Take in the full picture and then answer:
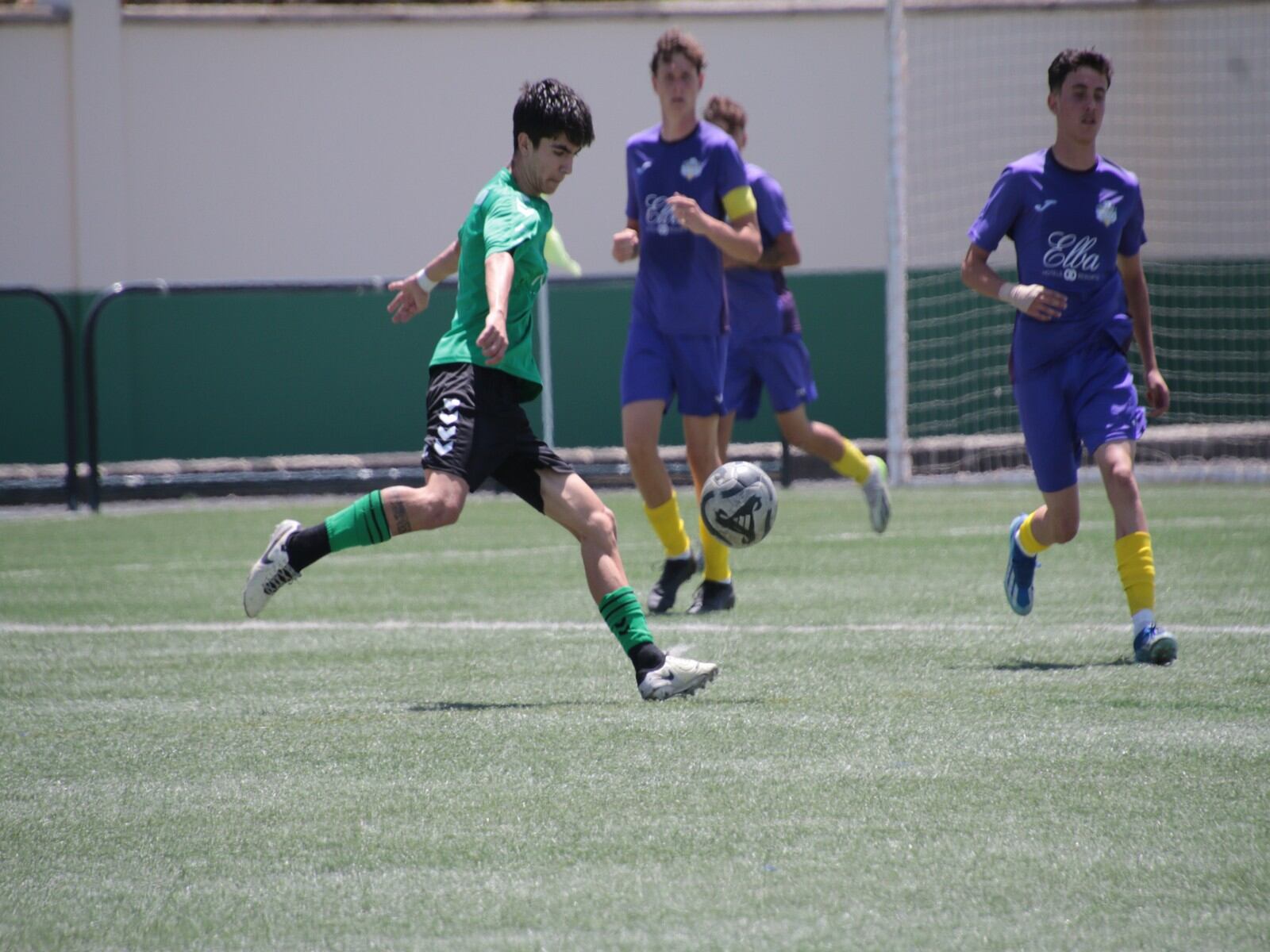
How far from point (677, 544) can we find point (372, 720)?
9.26ft

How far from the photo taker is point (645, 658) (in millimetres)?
5309

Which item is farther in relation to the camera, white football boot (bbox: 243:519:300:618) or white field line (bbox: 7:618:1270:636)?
white field line (bbox: 7:618:1270:636)

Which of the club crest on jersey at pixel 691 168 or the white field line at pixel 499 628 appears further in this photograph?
the club crest on jersey at pixel 691 168

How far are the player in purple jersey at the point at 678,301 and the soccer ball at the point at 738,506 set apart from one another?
0.44 m

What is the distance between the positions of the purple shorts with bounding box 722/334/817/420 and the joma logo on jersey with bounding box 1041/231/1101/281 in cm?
371

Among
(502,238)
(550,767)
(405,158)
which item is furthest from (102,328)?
(550,767)

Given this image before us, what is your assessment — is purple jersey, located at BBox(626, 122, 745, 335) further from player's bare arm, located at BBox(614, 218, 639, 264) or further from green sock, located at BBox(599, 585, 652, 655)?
green sock, located at BBox(599, 585, 652, 655)

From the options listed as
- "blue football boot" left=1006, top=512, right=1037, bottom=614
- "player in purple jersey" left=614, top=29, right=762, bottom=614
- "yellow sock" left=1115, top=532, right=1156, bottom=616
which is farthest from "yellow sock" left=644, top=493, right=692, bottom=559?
"yellow sock" left=1115, top=532, right=1156, bottom=616

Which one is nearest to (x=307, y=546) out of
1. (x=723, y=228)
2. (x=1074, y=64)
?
(x=723, y=228)

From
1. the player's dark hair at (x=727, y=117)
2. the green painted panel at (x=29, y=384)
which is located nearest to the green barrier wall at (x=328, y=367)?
the green painted panel at (x=29, y=384)

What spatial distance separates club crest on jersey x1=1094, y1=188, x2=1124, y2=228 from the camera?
20.3ft

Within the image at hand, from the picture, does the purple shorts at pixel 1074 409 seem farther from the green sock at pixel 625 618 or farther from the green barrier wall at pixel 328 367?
the green barrier wall at pixel 328 367

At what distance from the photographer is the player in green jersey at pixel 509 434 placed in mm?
5316

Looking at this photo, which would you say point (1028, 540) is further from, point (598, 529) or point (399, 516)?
point (399, 516)
